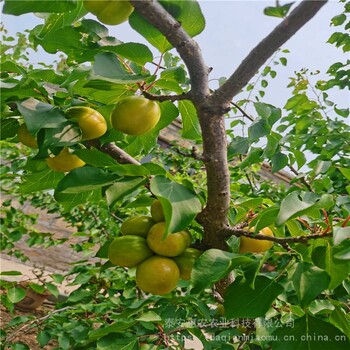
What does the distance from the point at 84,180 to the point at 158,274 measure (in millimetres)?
184

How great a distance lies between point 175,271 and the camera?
681 mm

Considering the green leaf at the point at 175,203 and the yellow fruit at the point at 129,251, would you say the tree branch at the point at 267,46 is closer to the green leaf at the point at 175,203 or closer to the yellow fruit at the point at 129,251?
the green leaf at the point at 175,203

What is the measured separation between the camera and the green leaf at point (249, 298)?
2.18 ft

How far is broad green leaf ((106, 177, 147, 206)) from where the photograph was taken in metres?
0.61

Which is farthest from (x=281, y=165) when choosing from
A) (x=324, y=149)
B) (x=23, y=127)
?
(x=324, y=149)

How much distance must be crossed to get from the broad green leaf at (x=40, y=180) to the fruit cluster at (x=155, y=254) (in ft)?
0.76

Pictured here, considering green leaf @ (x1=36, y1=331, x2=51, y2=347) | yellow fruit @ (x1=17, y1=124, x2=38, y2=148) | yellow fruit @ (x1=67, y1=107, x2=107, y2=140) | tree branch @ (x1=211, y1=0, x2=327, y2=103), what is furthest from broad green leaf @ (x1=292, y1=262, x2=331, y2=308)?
green leaf @ (x1=36, y1=331, x2=51, y2=347)

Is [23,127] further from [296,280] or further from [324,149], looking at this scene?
[324,149]

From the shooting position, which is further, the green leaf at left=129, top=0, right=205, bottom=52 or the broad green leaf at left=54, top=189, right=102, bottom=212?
the broad green leaf at left=54, top=189, right=102, bottom=212

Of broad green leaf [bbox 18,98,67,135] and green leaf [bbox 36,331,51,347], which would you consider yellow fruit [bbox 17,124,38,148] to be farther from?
green leaf [bbox 36,331,51,347]

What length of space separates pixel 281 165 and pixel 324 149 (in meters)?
0.96

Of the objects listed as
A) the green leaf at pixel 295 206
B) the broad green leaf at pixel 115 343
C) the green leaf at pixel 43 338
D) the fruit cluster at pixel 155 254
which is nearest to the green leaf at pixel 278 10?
the green leaf at pixel 295 206

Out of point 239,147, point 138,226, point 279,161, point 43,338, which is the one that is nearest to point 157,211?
point 138,226

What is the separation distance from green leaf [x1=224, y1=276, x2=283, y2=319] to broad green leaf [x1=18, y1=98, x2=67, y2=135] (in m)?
0.37
